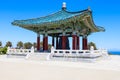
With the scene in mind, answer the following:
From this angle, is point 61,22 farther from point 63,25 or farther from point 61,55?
point 61,55

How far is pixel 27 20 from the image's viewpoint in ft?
78.1

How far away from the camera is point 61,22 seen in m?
19.5

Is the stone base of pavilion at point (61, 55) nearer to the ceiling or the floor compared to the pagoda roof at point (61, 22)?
nearer to the floor

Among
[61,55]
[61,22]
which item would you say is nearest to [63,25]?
[61,22]

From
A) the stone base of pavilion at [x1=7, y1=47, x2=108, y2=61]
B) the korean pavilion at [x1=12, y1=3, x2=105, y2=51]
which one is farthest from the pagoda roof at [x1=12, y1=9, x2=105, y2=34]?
the stone base of pavilion at [x1=7, y1=47, x2=108, y2=61]

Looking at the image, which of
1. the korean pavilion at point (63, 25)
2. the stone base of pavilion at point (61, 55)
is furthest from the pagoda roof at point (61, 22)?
the stone base of pavilion at point (61, 55)

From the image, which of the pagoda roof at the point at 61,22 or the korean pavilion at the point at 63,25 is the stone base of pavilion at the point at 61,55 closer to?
the korean pavilion at the point at 63,25

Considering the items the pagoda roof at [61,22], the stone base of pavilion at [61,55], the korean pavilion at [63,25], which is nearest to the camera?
the stone base of pavilion at [61,55]

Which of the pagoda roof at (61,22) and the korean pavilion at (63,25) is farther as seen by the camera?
the korean pavilion at (63,25)

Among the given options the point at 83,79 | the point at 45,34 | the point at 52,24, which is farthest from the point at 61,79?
the point at 45,34

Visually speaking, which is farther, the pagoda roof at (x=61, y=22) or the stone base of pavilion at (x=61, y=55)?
the pagoda roof at (x=61, y=22)

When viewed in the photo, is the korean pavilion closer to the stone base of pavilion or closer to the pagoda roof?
the pagoda roof

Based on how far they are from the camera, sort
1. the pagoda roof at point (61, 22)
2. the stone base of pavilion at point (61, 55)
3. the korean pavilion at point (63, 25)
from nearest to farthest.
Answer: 1. the stone base of pavilion at point (61, 55)
2. the pagoda roof at point (61, 22)
3. the korean pavilion at point (63, 25)

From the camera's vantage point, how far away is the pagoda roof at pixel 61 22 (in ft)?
60.6
